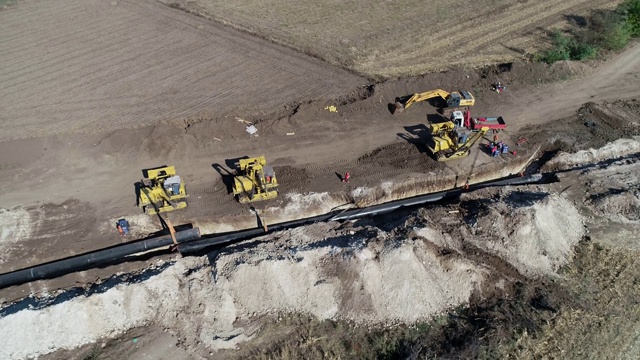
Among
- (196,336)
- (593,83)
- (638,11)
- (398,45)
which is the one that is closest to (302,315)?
(196,336)

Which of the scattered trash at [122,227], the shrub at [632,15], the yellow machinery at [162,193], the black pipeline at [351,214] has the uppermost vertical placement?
the shrub at [632,15]

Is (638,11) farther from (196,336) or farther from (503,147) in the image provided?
(196,336)

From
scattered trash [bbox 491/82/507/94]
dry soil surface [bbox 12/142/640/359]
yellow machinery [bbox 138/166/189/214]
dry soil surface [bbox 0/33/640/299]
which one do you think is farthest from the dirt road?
yellow machinery [bbox 138/166/189/214]

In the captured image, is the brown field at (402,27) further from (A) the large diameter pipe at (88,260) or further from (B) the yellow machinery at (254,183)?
(A) the large diameter pipe at (88,260)

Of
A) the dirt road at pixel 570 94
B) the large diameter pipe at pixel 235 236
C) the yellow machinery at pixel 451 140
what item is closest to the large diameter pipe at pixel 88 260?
the large diameter pipe at pixel 235 236

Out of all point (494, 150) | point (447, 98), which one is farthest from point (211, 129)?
point (494, 150)

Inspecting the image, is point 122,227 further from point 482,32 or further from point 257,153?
point 482,32
